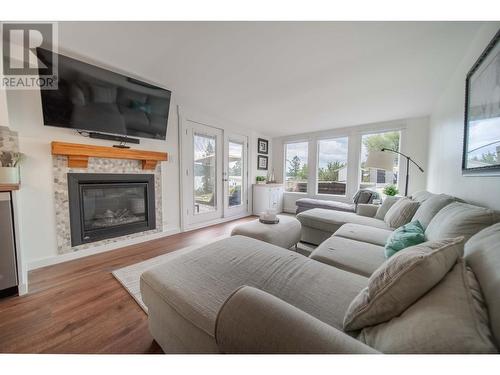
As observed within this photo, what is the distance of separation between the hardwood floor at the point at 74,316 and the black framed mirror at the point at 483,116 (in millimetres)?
2415

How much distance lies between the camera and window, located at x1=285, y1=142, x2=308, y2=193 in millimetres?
4969

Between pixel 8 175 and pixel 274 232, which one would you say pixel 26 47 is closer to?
pixel 8 175

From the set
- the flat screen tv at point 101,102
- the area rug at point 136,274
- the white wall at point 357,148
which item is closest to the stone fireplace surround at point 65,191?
the flat screen tv at point 101,102

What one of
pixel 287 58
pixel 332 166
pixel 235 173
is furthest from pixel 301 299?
pixel 332 166

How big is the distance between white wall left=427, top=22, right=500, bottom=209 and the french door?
10.9 ft

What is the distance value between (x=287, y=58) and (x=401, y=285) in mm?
2020

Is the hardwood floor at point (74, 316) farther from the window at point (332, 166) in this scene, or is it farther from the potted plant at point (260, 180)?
the window at point (332, 166)

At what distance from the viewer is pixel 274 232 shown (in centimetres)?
200

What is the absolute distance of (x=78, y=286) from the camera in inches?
65.5

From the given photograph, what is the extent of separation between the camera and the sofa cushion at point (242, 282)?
82cm

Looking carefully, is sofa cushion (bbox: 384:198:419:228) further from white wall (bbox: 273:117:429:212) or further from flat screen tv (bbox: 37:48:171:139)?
flat screen tv (bbox: 37:48:171:139)
